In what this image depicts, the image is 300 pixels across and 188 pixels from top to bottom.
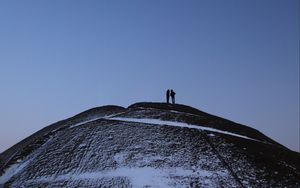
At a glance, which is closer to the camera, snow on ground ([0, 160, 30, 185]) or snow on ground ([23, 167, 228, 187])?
snow on ground ([23, 167, 228, 187])

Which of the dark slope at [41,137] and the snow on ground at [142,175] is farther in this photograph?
the dark slope at [41,137]

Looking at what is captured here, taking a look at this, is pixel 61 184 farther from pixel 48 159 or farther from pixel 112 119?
pixel 112 119

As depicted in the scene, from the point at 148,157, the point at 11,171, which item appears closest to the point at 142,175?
the point at 148,157

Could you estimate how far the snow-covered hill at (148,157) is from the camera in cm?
Result: 757

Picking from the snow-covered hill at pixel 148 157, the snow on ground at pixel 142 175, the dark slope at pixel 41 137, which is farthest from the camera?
the dark slope at pixel 41 137

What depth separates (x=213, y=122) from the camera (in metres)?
10.9

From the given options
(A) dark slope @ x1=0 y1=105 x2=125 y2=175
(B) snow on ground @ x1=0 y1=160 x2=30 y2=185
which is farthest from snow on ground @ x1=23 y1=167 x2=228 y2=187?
(A) dark slope @ x1=0 y1=105 x2=125 y2=175

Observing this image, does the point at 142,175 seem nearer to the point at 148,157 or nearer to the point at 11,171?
the point at 148,157

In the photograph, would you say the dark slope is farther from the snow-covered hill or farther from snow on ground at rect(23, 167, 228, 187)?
snow on ground at rect(23, 167, 228, 187)

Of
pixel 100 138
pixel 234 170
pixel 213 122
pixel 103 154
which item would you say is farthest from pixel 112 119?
pixel 234 170

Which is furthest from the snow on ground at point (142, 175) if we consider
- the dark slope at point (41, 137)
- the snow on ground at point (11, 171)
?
the dark slope at point (41, 137)

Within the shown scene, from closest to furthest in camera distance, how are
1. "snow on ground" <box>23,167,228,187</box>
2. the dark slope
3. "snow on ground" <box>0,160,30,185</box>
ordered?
"snow on ground" <box>23,167,228,187</box>, "snow on ground" <box>0,160,30,185</box>, the dark slope

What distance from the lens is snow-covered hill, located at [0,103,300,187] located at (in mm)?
7574

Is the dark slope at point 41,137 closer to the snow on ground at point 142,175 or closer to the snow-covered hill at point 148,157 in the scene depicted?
the snow-covered hill at point 148,157
